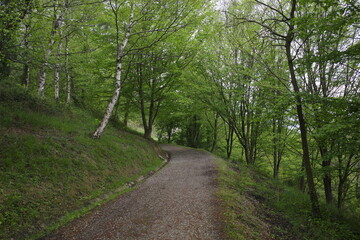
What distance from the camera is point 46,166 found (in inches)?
267

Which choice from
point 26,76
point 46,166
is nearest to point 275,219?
point 46,166

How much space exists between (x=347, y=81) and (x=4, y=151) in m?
12.7

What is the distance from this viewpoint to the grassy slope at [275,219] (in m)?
5.17

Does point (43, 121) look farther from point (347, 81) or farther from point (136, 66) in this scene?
point (347, 81)

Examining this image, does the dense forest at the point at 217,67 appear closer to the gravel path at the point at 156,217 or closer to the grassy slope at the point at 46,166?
the grassy slope at the point at 46,166

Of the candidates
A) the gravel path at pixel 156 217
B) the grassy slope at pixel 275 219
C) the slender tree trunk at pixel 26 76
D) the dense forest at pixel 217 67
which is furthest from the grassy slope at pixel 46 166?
the grassy slope at pixel 275 219

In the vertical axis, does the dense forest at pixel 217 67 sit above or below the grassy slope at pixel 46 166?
above

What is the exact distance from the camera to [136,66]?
16359 mm

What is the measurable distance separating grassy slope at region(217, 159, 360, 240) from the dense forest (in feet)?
1.83

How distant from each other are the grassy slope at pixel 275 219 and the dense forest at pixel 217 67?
0.56 metres

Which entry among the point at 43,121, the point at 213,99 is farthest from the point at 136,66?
the point at 43,121

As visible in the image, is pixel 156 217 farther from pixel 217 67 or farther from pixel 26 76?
pixel 217 67

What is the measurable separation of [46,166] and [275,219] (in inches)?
291

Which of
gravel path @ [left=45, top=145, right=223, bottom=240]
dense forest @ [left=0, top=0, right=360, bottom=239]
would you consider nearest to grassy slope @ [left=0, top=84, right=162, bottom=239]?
dense forest @ [left=0, top=0, right=360, bottom=239]
